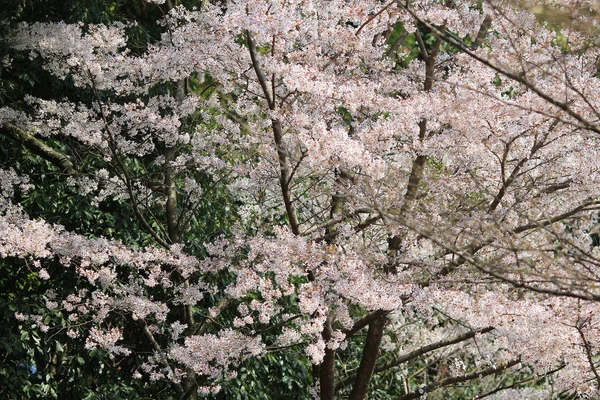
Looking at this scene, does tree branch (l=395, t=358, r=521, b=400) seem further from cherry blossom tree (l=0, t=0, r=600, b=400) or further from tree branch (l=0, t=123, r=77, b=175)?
tree branch (l=0, t=123, r=77, b=175)

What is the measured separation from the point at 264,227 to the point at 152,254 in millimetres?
766

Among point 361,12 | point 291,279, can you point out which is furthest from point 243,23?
point 291,279

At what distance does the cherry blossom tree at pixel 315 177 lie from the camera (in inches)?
166

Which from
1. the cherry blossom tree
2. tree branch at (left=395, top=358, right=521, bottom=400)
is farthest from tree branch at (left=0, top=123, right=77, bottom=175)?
tree branch at (left=395, top=358, right=521, bottom=400)

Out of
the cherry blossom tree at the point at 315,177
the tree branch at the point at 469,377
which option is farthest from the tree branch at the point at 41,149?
the tree branch at the point at 469,377

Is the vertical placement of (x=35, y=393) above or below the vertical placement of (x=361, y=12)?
below

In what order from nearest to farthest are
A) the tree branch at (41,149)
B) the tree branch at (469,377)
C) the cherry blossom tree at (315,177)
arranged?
the cherry blossom tree at (315,177)
the tree branch at (469,377)
the tree branch at (41,149)

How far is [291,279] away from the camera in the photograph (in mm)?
6242

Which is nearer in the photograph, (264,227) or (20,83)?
(264,227)

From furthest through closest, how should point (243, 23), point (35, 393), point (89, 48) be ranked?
point (35, 393), point (89, 48), point (243, 23)

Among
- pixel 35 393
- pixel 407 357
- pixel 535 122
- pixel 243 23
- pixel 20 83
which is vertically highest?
pixel 20 83

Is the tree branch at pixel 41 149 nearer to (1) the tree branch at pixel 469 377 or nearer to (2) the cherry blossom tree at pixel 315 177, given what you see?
(2) the cherry blossom tree at pixel 315 177

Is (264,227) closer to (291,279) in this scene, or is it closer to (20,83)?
(291,279)

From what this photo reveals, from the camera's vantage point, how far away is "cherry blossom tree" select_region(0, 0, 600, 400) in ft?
13.8
